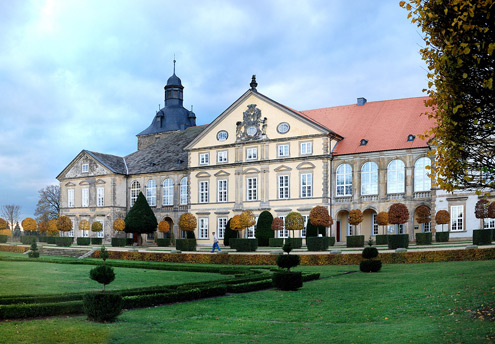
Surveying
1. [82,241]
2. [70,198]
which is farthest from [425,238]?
[70,198]

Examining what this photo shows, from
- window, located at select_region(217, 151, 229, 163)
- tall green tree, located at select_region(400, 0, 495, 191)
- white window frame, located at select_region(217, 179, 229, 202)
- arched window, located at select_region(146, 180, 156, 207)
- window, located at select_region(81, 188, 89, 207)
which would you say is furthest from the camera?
window, located at select_region(81, 188, 89, 207)

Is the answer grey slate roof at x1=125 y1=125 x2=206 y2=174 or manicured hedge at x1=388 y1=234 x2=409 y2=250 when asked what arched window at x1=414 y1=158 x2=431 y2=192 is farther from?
grey slate roof at x1=125 y1=125 x2=206 y2=174

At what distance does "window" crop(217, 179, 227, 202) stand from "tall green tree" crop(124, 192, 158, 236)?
691cm

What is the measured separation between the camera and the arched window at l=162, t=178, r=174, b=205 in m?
57.4

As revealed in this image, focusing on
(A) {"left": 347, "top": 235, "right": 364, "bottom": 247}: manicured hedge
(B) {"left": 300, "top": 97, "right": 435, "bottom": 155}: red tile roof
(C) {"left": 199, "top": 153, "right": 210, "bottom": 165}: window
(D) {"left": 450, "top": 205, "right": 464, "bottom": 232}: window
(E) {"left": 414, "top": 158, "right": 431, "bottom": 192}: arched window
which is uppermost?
(B) {"left": 300, "top": 97, "right": 435, "bottom": 155}: red tile roof

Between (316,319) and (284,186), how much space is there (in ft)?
112

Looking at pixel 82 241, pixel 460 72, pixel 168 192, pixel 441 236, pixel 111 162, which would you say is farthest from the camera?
pixel 111 162

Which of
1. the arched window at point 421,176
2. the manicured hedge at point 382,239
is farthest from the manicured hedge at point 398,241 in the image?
the arched window at point 421,176

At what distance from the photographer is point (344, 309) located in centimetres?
1633

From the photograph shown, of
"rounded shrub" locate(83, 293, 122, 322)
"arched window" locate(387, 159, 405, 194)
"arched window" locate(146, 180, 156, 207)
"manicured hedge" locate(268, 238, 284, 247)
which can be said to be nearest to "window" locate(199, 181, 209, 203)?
"arched window" locate(146, 180, 156, 207)

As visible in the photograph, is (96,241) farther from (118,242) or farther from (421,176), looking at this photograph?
(421,176)

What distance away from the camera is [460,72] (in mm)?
12188

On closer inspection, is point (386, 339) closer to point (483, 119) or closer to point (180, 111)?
point (483, 119)

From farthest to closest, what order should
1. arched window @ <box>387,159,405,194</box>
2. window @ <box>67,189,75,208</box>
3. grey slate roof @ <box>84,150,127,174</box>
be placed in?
window @ <box>67,189,75,208</box> < grey slate roof @ <box>84,150,127,174</box> < arched window @ <box>387,159,405,194</box>
